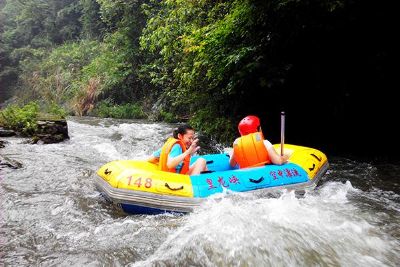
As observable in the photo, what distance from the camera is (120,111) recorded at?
55.0ft

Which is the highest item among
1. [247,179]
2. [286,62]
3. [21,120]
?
[286,62]

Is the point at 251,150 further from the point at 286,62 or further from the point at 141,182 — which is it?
the point at 286,62

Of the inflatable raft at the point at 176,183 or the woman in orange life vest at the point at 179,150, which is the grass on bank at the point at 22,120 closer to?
the inflatable raft at the point at 176,183

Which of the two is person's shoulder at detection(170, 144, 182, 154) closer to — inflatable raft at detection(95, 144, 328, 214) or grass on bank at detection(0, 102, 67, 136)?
inflatable raft at detection(95, 144, 328, 214)

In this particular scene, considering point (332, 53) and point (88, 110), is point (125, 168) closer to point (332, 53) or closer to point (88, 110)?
point (332, 53)

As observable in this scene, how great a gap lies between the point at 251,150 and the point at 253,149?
0.10 ft

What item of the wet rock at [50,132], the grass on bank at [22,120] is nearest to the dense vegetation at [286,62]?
the wet rock at [50,132]

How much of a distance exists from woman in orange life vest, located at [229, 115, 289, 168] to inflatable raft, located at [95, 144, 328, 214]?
174 mm

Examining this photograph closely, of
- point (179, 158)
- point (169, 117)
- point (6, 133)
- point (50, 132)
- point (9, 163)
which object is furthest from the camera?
point (169, 117)

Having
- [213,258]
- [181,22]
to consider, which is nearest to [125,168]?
[213,258]

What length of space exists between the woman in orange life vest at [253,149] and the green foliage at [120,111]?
1164cm

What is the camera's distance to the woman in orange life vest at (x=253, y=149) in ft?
16.6

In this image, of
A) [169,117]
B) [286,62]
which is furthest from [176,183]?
[169,117]

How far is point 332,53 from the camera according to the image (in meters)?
7.08
